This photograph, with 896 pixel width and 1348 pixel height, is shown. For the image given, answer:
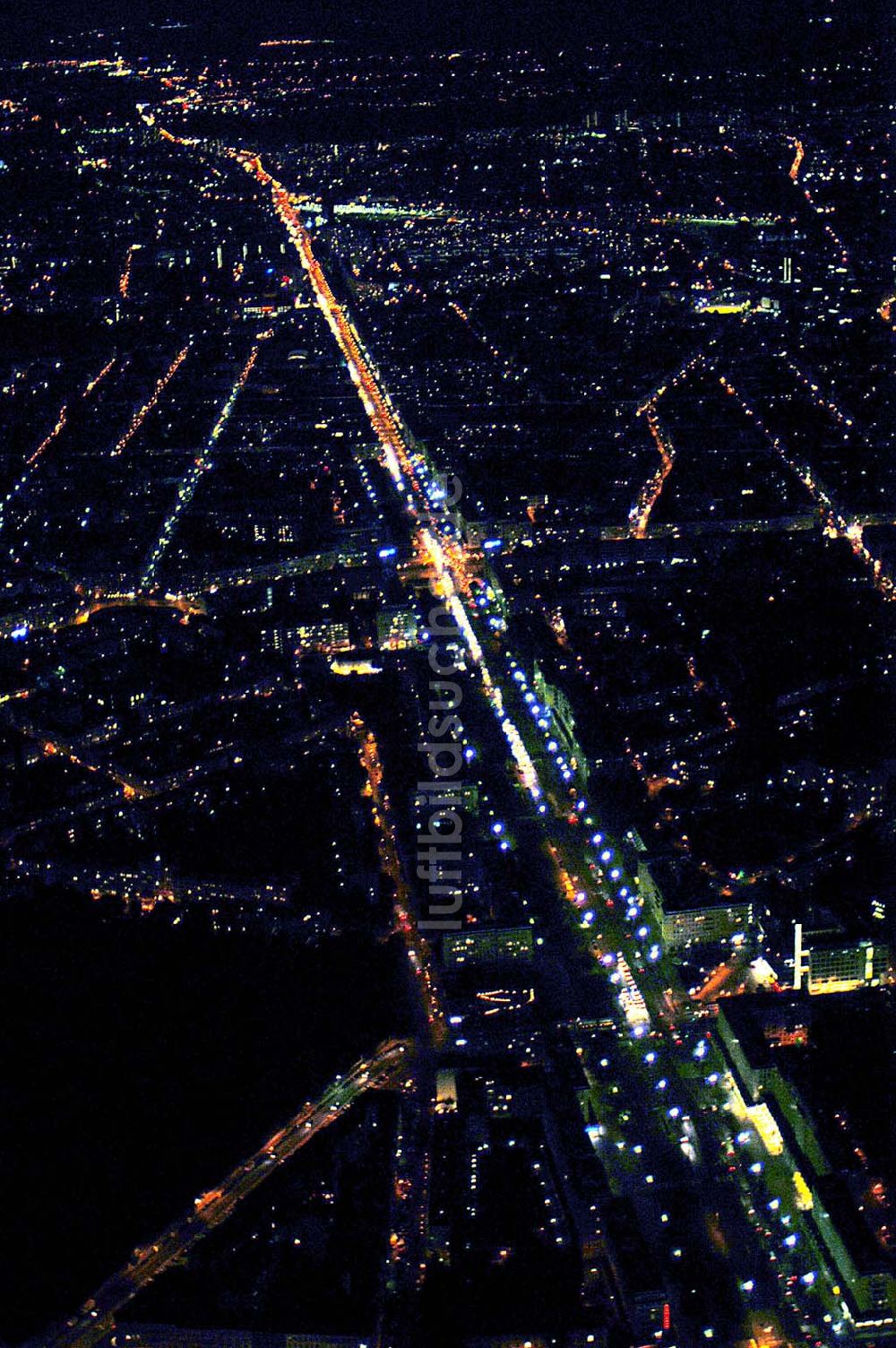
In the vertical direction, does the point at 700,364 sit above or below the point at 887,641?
above

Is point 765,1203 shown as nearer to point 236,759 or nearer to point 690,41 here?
point 236,759

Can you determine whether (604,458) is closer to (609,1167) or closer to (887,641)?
(887,641)

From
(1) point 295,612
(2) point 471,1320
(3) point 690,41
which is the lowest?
(2) point 471,1320

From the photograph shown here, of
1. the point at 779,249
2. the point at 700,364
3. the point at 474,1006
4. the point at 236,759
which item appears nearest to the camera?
the point at 474,1006

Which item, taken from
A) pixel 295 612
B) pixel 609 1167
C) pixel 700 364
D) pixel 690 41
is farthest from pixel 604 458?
pixel 609 1167

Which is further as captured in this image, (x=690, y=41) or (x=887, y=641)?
(x=690, y=41)

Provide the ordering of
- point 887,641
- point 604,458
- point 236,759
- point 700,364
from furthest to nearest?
point 700,364
point 604,458
point 887,641
point 236,759

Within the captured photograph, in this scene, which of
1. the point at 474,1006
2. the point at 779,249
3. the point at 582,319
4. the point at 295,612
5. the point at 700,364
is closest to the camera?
the point at 474,1006

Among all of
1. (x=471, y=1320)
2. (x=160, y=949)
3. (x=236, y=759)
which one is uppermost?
(x=236, y=759)

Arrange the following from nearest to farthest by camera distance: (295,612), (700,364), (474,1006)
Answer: (474,1006)
(295,612)
(700,364)

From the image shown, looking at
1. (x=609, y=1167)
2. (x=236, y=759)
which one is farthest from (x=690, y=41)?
(x=609, y=1167)
